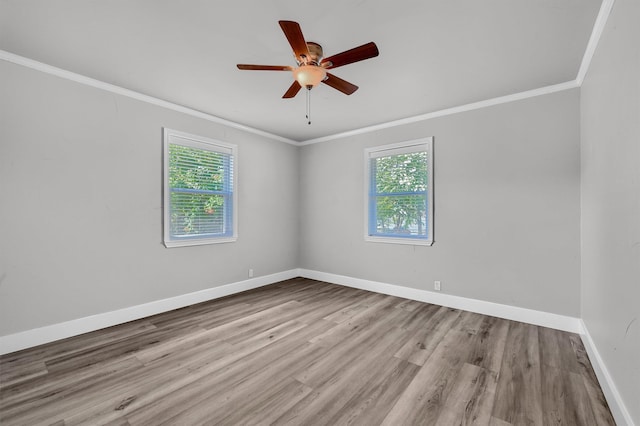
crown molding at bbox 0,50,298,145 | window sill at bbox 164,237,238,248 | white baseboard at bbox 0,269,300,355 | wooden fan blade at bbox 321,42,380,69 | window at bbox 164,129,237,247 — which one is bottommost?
white baseboard at bbox 0,269,300,355

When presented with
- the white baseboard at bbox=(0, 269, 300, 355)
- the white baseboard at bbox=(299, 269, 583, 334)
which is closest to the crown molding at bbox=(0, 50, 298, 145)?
the white baseboard at bbox=(0, 269, 300, 355)

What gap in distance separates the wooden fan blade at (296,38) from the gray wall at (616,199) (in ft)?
5.84

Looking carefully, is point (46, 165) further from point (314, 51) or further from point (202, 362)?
point (314, 51)

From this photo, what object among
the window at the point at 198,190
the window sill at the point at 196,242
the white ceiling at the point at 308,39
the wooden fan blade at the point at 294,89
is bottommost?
the window sill at the point at 196,242

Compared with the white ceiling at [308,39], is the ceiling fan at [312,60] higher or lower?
lower

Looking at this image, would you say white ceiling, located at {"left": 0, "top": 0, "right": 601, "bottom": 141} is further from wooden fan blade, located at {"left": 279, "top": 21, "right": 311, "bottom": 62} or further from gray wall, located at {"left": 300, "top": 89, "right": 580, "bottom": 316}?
gray wall, located at {"left": 300, "top": 89, "right": 580, "bottom": 316}

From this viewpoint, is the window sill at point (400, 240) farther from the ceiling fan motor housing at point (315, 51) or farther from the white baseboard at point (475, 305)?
the ceiling fan motor housing at point (315, 51)

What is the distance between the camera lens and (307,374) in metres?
2.20

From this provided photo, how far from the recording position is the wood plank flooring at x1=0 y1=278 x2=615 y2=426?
5.79 feet

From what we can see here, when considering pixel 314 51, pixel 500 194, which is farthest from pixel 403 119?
pixel 314 51

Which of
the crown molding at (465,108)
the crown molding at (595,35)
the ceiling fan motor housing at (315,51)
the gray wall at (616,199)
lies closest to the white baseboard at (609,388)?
the gray wall at (616,199)

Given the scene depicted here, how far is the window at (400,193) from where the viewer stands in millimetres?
4000

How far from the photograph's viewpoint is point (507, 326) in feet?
A: 10.2

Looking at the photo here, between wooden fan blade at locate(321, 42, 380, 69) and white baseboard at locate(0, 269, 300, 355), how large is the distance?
3360 millimetres
